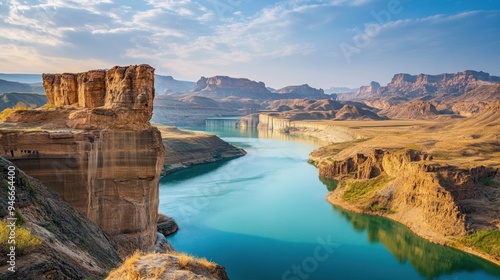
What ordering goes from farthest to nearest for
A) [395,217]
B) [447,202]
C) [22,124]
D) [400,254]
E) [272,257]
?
[395,217], [447,202], [400,254], [272,257], [22,124]

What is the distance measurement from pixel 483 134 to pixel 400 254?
69626mm

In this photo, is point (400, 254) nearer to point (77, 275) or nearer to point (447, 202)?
point (447, 202)

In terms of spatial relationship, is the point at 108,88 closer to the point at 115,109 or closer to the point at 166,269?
the point at 115,109

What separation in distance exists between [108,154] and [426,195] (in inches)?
1357

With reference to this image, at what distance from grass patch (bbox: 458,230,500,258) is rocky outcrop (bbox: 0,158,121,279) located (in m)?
32.4

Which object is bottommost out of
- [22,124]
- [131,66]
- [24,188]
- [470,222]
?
[470,222]

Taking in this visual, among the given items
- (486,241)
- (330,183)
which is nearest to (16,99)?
(330,183)

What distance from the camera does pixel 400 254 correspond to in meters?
35.4

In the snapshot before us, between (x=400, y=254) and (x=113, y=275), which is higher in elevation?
(x=113, y=275)

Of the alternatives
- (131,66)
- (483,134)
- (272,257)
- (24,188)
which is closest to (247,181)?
(272,257)

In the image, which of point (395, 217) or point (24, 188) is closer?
point (24, 188)

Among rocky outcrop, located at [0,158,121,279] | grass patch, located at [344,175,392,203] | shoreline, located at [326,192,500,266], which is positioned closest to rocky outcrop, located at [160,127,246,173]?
grass patch, located at [344,175,392,203]

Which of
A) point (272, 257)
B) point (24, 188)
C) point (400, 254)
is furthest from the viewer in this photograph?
point (400, 254)

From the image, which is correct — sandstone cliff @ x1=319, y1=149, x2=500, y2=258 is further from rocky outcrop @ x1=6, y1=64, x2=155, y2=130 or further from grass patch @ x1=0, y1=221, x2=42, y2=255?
grass patch @ x1=0, y1=221, x2=42, y2=255
